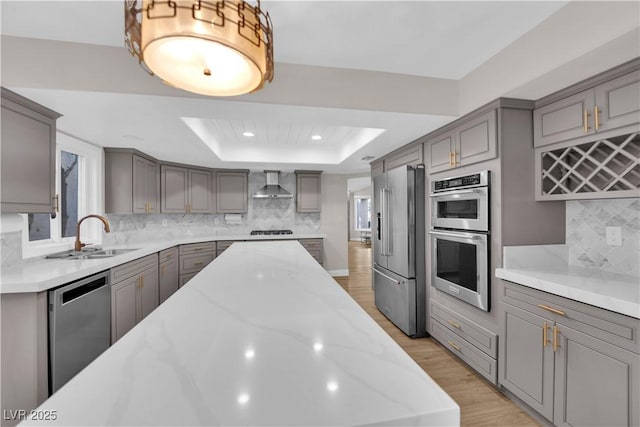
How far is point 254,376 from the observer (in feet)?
1.80

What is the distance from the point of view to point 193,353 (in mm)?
644

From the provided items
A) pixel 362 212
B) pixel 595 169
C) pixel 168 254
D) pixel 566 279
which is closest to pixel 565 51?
pixel 595 169

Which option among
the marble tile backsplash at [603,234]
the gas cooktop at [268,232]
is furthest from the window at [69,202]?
the marble tile backsplash at [603,234]

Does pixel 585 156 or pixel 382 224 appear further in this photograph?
pixel 382 224

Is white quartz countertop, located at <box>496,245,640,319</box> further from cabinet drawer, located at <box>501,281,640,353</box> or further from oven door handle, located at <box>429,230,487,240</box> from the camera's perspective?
oven door handle, located at <box>429,230,487,240</box>

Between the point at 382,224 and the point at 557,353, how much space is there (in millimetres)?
2009

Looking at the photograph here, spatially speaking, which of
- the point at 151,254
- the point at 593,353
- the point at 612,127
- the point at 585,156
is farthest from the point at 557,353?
the point at 151,254

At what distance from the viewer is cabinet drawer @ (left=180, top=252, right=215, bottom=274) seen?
4.08m

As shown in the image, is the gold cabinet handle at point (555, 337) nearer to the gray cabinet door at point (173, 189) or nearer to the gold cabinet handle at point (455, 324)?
the gold cabinet handle at point (455, 324)

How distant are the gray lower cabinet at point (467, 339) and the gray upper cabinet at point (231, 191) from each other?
11.5 ft

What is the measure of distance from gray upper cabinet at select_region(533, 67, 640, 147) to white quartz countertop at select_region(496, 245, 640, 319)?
2.65 feet

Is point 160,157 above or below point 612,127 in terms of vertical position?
above

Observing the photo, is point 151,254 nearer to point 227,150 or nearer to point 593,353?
point 227,150

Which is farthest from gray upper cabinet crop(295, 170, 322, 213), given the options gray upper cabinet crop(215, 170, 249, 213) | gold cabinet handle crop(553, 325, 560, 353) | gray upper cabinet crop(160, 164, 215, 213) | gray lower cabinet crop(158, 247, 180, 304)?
gold cabinet handle crop(553, 325, 560, 353)
